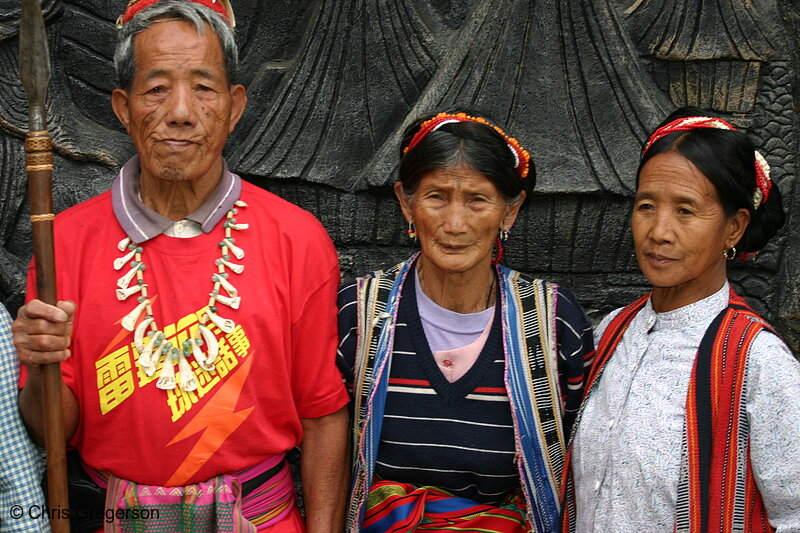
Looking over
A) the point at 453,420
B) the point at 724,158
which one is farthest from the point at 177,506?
the point at 724,158

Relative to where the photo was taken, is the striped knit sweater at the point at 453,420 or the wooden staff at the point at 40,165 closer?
the wooden staff at the point at 40,165

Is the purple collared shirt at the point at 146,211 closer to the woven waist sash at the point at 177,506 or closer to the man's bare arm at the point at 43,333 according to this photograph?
the man's bare arm at the point at 43,333

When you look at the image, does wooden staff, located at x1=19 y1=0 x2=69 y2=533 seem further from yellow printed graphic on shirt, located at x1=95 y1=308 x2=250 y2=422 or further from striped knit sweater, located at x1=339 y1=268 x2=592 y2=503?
striped knit sweater, located at x1=339 y1=268 x2=592 y2=503

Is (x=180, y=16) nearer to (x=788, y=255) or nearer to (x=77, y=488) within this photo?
(x=77, y=488)

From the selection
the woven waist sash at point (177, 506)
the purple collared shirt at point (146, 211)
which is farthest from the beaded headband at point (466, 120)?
the woven waist sash at point (177, 506)

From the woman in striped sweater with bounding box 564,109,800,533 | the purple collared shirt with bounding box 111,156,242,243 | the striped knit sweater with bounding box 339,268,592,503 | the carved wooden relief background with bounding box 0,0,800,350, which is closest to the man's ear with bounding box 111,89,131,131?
the purple collared shirt with bounding box 111,156,242,243

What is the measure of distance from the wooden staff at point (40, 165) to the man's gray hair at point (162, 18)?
334mm

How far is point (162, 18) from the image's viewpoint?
2.45 meters

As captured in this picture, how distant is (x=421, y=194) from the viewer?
2.57 metres

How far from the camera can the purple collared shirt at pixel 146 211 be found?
8.18 ft

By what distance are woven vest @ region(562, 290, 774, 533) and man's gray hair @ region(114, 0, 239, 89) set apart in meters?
1.64

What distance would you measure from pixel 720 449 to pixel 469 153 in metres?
1.07

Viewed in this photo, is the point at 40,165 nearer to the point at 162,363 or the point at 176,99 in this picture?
the point at 176,99

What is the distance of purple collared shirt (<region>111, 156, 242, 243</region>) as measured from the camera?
249 centimetres
